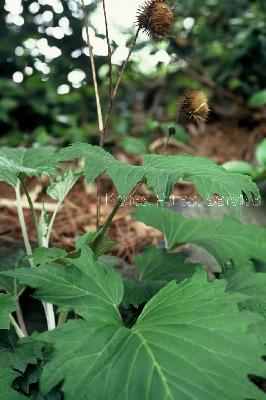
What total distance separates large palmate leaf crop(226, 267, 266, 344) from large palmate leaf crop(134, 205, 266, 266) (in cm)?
10

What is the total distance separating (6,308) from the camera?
126 centimetres

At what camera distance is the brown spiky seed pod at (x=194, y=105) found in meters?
1.46

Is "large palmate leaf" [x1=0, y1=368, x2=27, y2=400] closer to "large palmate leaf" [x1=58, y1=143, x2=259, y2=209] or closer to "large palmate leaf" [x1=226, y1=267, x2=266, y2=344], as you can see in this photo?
"large palmate leaf" [x1=58, y1=143, x2=259, y2=209]

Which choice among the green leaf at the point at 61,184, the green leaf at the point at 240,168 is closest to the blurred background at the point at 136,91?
the green leaf at the point at 240,168

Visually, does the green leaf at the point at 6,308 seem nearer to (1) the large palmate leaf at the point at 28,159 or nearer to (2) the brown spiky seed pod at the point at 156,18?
(1) the large palmate leaf at the point at 28,159

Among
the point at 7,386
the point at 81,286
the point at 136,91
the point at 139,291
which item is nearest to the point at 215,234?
the point at 139,291

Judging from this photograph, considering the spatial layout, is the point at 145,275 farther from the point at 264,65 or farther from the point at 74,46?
the point at 264,65

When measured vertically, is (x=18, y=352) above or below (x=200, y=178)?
below

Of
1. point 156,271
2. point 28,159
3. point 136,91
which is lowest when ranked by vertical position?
point 156,271

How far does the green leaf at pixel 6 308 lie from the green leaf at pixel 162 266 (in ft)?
1.58

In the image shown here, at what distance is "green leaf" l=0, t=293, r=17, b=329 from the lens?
1.21 m

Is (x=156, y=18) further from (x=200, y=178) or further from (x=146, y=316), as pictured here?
(x=146, y=316)

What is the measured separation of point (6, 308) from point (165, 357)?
0.49 metres

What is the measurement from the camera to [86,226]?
96.1 inches
